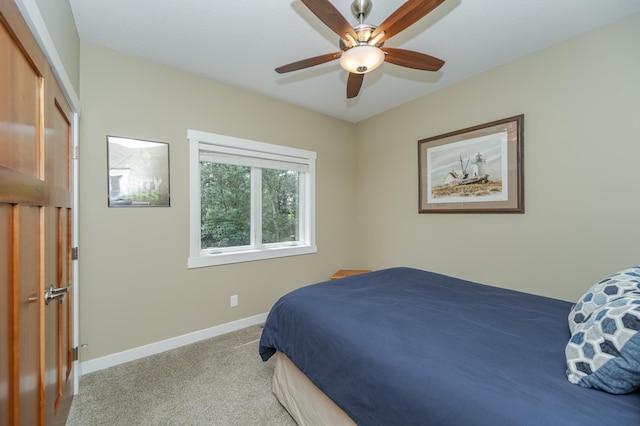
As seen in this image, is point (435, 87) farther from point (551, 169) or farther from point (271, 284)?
point (271, 284)

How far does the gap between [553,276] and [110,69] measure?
402cm

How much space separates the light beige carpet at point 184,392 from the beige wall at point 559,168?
2140 millimetres

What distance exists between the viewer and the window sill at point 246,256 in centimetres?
260

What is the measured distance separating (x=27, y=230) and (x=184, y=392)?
59.9 inches

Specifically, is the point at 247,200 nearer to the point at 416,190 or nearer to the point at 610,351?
the point at 416,190

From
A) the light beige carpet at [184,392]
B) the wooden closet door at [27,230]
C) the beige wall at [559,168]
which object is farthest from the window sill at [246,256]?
the beige wall at [559,168]

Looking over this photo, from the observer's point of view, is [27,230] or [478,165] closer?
[27,230]

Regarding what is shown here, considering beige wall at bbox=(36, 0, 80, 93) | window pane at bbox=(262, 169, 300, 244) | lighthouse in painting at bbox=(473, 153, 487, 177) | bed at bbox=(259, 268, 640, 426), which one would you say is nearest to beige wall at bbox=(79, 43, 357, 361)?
beige wall at bbox=(36, 0, 80, 93)

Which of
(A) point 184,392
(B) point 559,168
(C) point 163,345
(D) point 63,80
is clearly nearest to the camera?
(D) point 63,80

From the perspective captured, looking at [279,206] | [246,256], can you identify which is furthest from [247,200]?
[246,256]

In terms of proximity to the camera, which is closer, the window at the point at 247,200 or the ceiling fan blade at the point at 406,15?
the ceiling fan blade at the point at 406,15

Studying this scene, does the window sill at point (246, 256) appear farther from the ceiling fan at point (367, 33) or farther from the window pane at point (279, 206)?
the ceiling fan at point (367, 33)

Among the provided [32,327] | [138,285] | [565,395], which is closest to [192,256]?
[138,285]

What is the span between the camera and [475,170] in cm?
259
